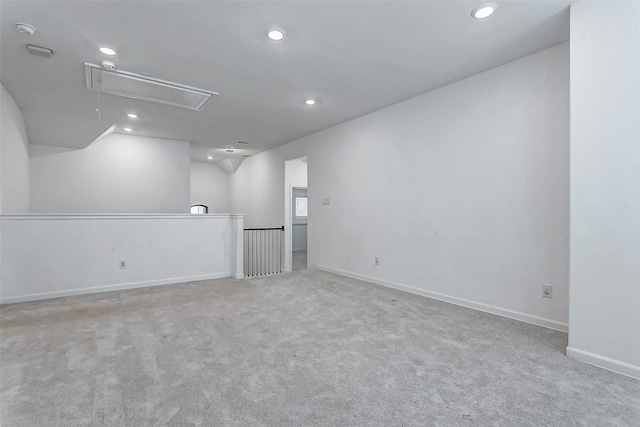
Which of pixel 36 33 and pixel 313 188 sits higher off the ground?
pixel 36 33

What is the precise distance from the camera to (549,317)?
110 inches

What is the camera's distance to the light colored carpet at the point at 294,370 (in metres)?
1.58

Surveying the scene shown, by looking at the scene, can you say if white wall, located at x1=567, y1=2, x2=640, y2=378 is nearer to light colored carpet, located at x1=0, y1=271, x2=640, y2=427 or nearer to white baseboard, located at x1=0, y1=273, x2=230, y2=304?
light colored carpet, located at x1=0, y1=271, x2=640, y2=427

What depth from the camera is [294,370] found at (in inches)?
Result: 79.4

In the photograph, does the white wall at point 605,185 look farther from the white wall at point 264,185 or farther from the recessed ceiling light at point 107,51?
the white wall at point 264,185

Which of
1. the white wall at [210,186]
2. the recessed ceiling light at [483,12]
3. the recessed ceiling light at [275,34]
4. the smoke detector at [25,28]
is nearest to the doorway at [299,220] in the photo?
the white wall at [210,186]

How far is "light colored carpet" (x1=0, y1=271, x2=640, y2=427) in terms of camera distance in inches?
62.3

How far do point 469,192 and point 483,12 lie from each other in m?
1.76

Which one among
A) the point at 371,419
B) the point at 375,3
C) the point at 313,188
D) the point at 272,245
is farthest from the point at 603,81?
the point at 272,245

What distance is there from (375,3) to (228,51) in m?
1.42

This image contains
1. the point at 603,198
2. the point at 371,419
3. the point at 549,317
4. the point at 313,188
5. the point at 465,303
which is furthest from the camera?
the point at 313,188

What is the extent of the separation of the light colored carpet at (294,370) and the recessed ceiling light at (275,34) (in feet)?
8.39

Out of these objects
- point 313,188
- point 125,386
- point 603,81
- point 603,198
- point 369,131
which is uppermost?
point 369,131

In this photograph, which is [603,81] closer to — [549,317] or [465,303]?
[549,317]
